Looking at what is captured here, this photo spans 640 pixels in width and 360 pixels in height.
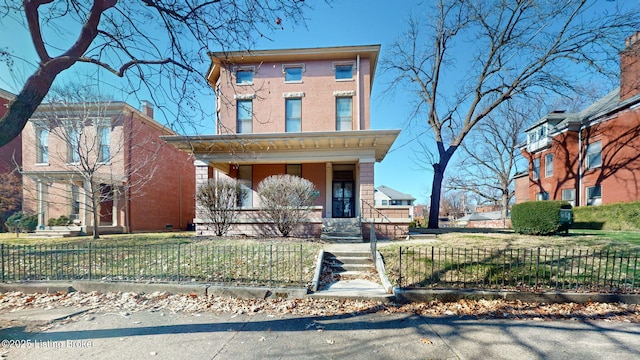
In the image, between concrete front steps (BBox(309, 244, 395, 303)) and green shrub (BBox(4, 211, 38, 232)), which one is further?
green shrub (BBox(4, 211, 38, 232))

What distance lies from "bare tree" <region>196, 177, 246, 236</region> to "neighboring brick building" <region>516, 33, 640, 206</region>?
1887 cm

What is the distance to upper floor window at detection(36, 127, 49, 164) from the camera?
16875 millimetres

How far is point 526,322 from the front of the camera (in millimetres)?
4340

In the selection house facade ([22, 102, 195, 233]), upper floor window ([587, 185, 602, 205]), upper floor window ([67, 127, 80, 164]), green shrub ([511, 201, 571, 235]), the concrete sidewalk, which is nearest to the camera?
the concrete sidewalk

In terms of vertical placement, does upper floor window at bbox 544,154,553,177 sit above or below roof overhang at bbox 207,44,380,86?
below

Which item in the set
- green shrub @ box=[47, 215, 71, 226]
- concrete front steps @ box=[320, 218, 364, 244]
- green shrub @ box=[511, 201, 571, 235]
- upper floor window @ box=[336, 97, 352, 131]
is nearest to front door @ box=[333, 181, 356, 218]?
upper floor window @ box=[336, 97, 352, 131]

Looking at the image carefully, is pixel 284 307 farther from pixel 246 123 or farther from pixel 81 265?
pixel 246 123

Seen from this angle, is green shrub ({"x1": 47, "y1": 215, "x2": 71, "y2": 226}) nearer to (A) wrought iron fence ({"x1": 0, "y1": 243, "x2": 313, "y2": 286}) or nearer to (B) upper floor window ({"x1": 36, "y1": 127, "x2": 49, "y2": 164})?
(B) upper floor window ({"x1": 36, "y1": 127, "x2": 49, "y2": 164})

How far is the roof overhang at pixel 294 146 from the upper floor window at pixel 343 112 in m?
2.75

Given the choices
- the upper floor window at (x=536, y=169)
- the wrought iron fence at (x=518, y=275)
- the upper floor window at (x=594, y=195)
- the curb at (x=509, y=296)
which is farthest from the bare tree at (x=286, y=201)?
the upper floor window at (x=536, y=169)

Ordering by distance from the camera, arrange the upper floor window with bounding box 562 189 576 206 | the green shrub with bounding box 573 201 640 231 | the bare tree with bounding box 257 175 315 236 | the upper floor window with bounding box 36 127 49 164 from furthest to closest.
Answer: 1. the upper floor window with bounding box 562 189 576 206
2. the upper floor window with bounding box 36 127 49 164
3. the green shrub with bounding box 573 201 640 231
4. the bare tree with bounding box 257 175 315 236

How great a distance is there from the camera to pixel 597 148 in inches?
705

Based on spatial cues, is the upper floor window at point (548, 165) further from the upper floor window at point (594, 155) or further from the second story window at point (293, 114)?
the second story window at point (293, 114)

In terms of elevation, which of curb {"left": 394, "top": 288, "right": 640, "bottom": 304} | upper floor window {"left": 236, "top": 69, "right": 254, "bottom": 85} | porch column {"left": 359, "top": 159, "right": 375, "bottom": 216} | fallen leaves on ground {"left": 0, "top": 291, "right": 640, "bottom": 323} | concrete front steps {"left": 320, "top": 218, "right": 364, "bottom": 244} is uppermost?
upper floor window {"left": 236, "top": 69, "right": 254, "bottom": 85}
